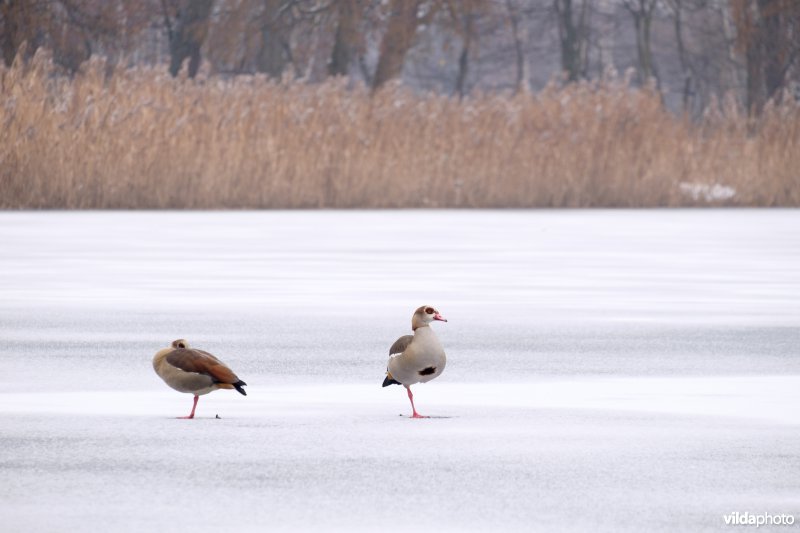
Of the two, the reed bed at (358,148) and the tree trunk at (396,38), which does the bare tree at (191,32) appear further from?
the reed bed at (358,148)

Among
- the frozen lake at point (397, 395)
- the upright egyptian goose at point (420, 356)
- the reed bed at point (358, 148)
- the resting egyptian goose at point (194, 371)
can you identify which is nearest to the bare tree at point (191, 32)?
the reed bed at point (358, 148)

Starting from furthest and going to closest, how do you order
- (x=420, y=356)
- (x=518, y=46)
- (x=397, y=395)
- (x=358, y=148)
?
1. (x=518, y=46)
2. (x=358, y=148)
3. (x=397, y=395)
4. (x=420, y=356)

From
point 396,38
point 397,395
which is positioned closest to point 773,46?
point 396,38

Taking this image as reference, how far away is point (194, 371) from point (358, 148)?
15.8m

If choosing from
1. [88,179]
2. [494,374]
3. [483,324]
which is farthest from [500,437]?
[88,179]

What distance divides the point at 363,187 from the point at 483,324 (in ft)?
40.4

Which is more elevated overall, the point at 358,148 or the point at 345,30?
the point at 345,30

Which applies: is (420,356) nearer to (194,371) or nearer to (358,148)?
(194,371)

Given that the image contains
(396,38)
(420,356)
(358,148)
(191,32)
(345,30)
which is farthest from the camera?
(191,32)

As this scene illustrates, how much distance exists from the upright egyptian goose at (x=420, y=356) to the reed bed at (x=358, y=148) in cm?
1410

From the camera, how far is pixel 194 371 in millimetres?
5875

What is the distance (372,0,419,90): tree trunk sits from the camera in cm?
3234

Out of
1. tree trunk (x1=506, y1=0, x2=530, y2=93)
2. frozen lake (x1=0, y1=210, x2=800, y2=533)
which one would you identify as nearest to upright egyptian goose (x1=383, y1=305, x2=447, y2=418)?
frozen lake (x1=0, y1=210, x2=800, y2=533)

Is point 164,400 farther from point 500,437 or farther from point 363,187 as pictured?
point 363,187
